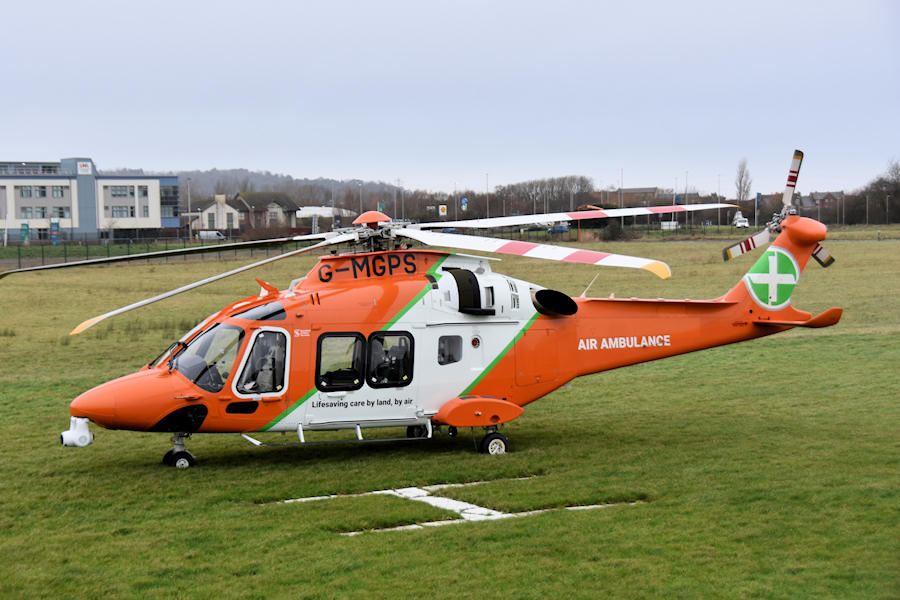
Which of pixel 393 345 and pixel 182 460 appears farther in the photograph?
pixel 393 345

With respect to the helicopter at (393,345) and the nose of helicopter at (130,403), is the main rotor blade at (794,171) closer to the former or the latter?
the helicopter at (393,345)

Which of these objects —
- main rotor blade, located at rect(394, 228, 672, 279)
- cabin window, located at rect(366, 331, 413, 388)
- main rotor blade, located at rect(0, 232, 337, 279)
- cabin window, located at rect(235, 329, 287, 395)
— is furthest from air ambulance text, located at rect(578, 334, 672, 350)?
cabin window, located at rect(235, 329, 287, 395)

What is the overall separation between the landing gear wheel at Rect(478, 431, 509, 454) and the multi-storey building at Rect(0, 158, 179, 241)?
345 ft

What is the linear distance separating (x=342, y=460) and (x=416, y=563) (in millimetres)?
5416

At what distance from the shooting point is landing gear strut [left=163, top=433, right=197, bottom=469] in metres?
14.4

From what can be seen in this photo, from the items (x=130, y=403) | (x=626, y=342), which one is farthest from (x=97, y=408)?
(x=626, y=342)

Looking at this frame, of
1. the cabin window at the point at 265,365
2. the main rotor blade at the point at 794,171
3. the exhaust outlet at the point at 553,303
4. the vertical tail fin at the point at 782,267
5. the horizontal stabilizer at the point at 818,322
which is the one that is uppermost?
the main rotor blade at the point at 794,171

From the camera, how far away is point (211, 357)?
1411 cm

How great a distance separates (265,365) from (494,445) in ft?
12.7

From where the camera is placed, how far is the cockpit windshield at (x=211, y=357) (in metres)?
14.0

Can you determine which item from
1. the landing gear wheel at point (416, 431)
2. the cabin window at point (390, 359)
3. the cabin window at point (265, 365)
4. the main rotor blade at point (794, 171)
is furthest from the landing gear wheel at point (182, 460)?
the main rotor blade at point (794, 171)

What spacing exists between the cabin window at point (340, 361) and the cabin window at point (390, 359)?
16cm

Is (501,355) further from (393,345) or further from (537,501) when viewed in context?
(537,501)

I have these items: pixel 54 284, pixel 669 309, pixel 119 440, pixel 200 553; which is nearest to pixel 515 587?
pixel 200 553
